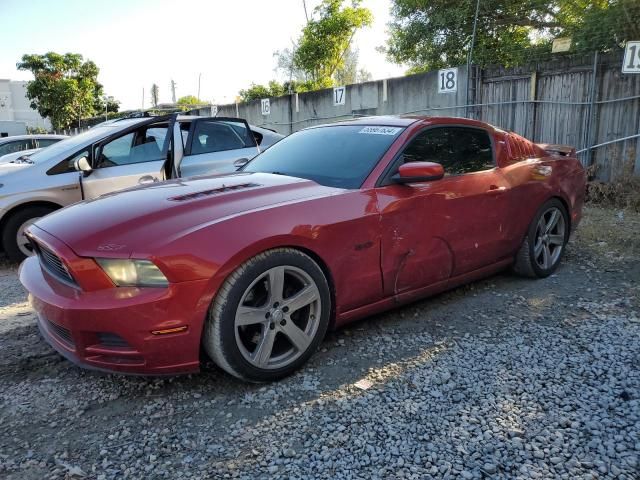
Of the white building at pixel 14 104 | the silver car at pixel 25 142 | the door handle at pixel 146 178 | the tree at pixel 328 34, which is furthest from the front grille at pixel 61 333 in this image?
the white building at pixel 14 104

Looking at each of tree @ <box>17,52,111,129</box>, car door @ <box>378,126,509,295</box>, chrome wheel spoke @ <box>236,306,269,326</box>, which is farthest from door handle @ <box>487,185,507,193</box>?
tree @ <box>17,52,111,129</box>

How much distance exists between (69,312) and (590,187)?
7.76m

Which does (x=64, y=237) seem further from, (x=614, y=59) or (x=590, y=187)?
(x=614, y=59)

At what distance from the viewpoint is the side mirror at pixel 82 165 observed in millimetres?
5523

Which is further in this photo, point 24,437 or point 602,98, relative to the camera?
point 602,98

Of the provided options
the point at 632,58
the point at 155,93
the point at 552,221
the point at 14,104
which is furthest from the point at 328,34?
the point at 155,93

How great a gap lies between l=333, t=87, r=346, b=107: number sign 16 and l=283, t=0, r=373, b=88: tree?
37.4 feet

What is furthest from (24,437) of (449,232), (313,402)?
(449,232)

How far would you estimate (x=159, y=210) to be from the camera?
2801 mm

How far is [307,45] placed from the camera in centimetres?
2430

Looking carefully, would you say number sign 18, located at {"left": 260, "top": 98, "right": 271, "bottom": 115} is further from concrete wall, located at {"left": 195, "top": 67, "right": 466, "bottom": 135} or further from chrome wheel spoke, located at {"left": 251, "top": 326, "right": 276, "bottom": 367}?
chrome wheel spoke, located at {"left": 251, "top": 326, "right": 276, "bottom": 367}

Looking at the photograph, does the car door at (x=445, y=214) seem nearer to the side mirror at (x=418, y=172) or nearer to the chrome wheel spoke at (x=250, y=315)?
the side mirror at (x=418, y=172)

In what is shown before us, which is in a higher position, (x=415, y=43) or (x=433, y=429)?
(x=415, y=43)

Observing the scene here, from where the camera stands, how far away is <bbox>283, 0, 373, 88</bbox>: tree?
2356cm
